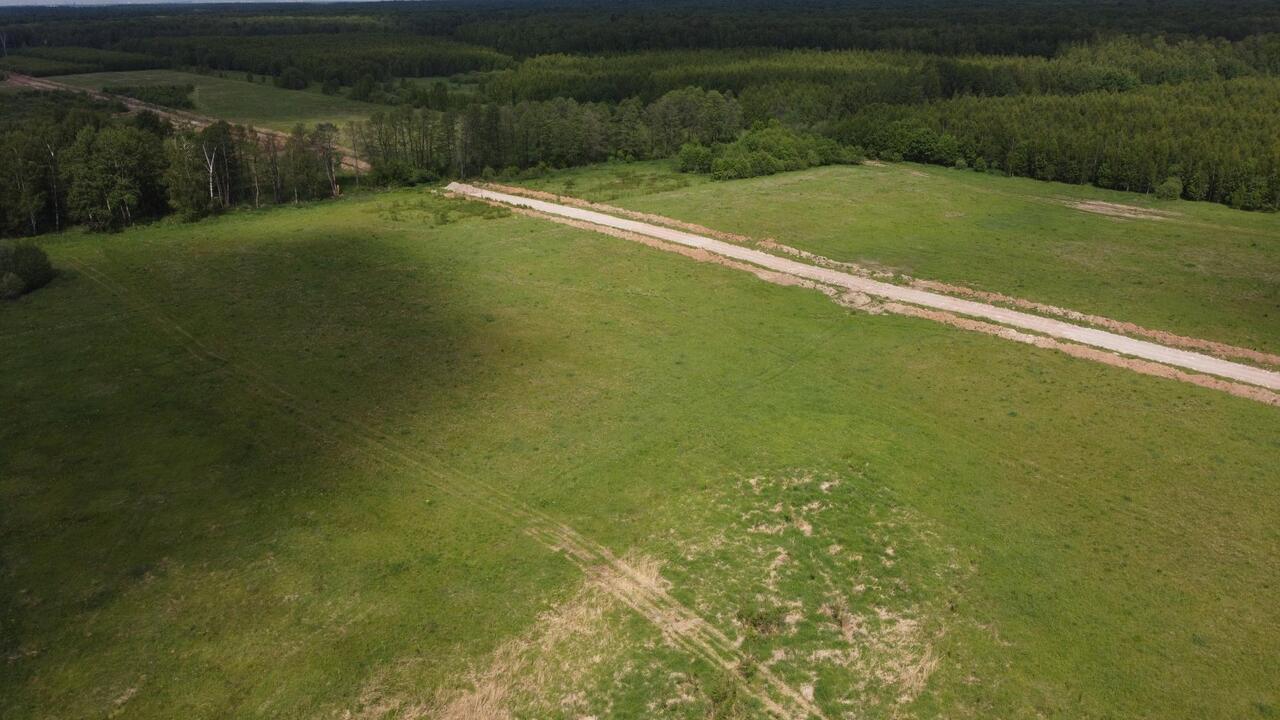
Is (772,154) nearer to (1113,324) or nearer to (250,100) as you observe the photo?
(1113,324)

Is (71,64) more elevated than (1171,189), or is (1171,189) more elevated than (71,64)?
(71,64)

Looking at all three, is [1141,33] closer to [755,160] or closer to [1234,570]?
[755,160]

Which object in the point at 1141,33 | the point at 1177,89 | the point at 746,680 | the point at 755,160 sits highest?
the point at 1141,33

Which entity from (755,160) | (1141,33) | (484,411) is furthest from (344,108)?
(1141,33)

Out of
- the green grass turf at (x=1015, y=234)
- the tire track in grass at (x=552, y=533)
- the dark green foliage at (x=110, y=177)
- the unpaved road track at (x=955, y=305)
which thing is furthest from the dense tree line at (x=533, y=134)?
the tire track in grass at (x=552, y=533)

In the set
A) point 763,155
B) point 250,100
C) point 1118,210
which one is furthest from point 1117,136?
point 250,100

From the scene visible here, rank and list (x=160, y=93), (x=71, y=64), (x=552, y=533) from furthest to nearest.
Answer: (x=71, y=64), (x=160, y=93), (x=552, y=533)
